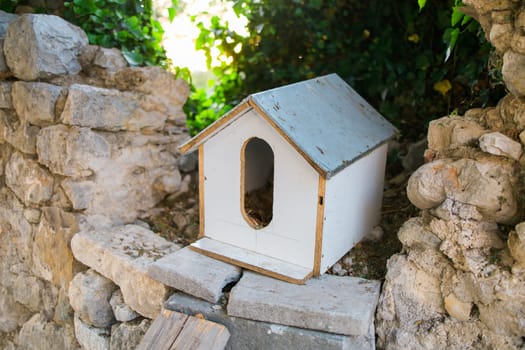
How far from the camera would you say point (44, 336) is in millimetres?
3150

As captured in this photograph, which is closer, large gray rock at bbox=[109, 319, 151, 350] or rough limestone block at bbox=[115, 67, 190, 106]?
large gray rock at bbox=[109, 319, 151, 350]

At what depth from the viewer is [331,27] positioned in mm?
3430

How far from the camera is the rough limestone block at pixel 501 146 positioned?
1.98 metres

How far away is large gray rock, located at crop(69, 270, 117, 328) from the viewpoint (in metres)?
2.78

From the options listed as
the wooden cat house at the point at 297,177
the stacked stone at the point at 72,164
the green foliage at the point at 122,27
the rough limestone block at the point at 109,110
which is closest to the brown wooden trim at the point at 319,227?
the wooden cat house at the point at 297,177

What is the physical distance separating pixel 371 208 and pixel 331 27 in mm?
1292

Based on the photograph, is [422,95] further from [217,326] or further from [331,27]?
[217,326]

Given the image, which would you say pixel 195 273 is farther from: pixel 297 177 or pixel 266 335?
pixel 297 177

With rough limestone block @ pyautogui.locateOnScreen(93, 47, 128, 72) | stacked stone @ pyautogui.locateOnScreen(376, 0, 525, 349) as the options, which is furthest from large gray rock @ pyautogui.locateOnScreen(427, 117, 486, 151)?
→ rough limestone block @ pyautogui.locateOnScreen(93, 47, 128, 72)

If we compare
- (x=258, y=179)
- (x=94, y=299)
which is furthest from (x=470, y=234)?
(x=94, y=299)

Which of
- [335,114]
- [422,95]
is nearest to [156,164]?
[335,114]

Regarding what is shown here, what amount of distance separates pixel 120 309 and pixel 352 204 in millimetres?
1205

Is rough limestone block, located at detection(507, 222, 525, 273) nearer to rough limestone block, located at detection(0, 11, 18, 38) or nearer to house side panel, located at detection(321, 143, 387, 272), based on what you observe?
house side panel, located at detection(321, 143, 387, 272)

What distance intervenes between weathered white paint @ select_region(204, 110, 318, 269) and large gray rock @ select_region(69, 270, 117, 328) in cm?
61
